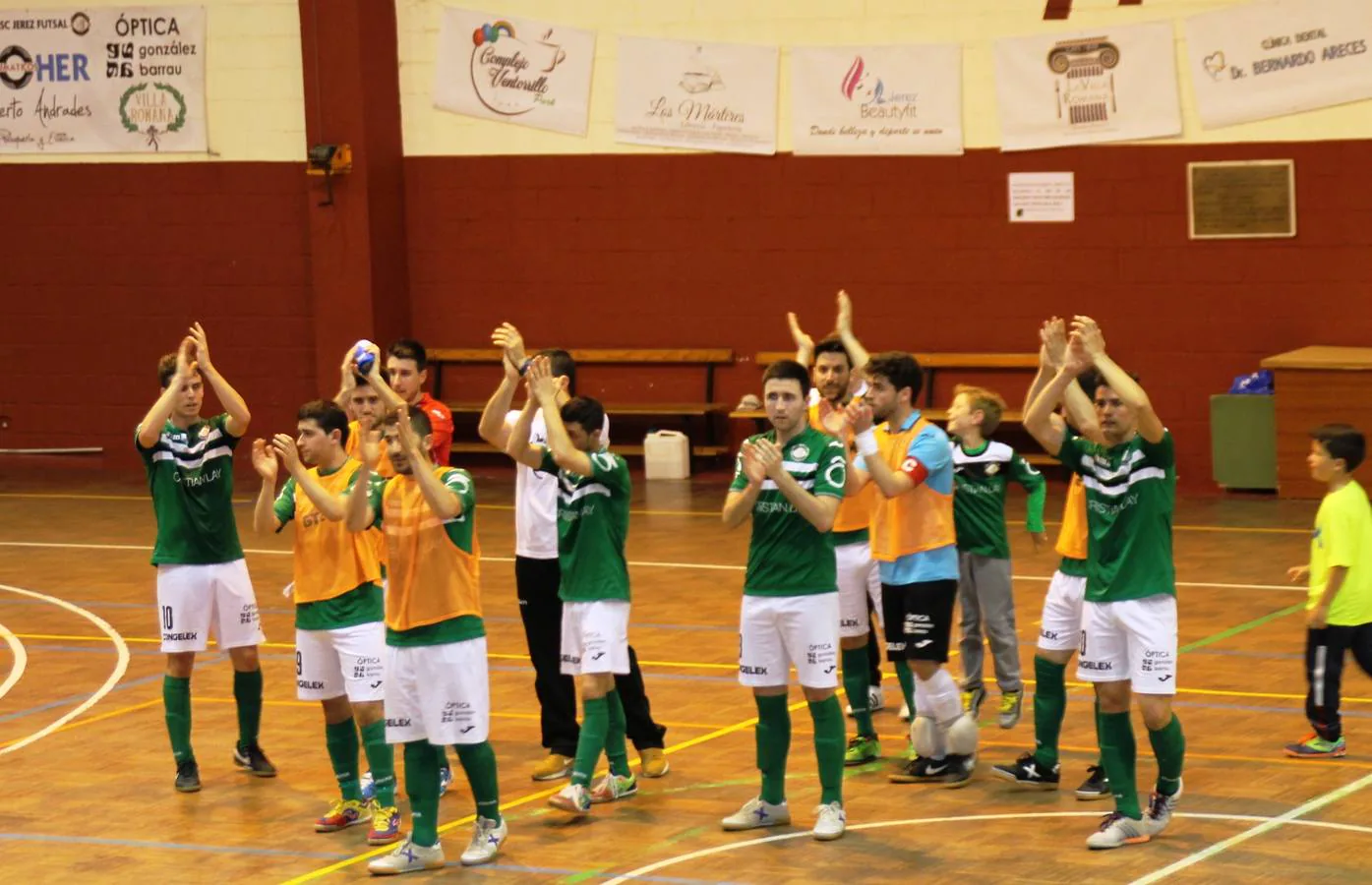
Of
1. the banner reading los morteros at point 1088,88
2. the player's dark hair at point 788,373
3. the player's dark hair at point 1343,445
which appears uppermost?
the banner reading los morteros at point 1088,88

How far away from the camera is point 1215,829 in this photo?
880 cm

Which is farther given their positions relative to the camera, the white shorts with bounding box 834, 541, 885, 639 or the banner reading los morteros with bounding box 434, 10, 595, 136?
the banner reading los morteros with bounding box 434, 10, 595, 136

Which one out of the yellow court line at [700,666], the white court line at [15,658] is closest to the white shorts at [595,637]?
the yellow court line at [700,666]

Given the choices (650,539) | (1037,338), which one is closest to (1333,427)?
(650,539)

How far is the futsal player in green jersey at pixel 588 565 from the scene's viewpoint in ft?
30.3

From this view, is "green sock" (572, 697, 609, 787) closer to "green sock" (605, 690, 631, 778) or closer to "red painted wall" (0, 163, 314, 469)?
"green sock" (605, 690, 631, 778)

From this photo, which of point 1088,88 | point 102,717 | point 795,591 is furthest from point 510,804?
point 1088,88

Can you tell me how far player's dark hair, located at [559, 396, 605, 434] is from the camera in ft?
30.5

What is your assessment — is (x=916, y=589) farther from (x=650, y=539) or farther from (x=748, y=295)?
(x=748, y=295)

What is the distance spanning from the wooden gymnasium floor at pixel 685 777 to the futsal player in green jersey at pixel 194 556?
0.49 m

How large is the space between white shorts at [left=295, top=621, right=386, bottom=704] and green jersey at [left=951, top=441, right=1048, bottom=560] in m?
3.09

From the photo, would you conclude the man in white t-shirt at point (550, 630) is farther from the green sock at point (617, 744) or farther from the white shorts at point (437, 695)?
the white shorts at point (437, 695)

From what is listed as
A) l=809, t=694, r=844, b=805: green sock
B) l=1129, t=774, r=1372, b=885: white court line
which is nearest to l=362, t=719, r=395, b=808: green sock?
l=809, t=694, r=844, b=805: green sock

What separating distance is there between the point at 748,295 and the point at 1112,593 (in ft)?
41.1
